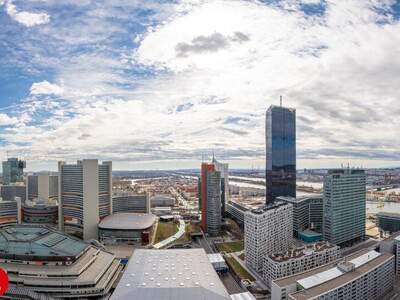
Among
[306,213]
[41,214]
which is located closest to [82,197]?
[41,214]

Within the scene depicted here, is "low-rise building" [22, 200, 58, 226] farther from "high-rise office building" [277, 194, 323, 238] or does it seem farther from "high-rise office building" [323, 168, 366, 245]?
"high-rise office building" [323, 168, 366, 245]

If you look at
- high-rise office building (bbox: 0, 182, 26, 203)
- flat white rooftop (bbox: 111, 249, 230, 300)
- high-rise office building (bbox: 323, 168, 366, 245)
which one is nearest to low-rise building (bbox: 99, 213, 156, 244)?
flat white rooftop (bbox: 111, 249, 230, 300)

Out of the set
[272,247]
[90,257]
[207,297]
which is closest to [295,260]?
[272,247]

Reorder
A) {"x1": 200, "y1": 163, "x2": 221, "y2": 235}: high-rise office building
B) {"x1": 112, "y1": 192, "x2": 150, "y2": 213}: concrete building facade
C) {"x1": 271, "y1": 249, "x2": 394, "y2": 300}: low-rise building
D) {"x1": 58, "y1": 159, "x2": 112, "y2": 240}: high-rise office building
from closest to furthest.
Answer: {"x1": 271, "y1": 249, "x2": 394, "y2": 300}: low-rise building
{"x1": 58, "y1": 159, "x2": 112, "y2": 240}: high-rise office building
{"x1": 200, "y1": 163, "x2": 221, "y2": 235}: high-rise office building
{"x1": 112, "y1": 192, "x2": 150, "y2": 213}: concrete building facade

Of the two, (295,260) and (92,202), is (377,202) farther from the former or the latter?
(92,202)

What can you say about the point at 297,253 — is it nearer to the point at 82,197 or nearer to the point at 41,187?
the point at 82,197
